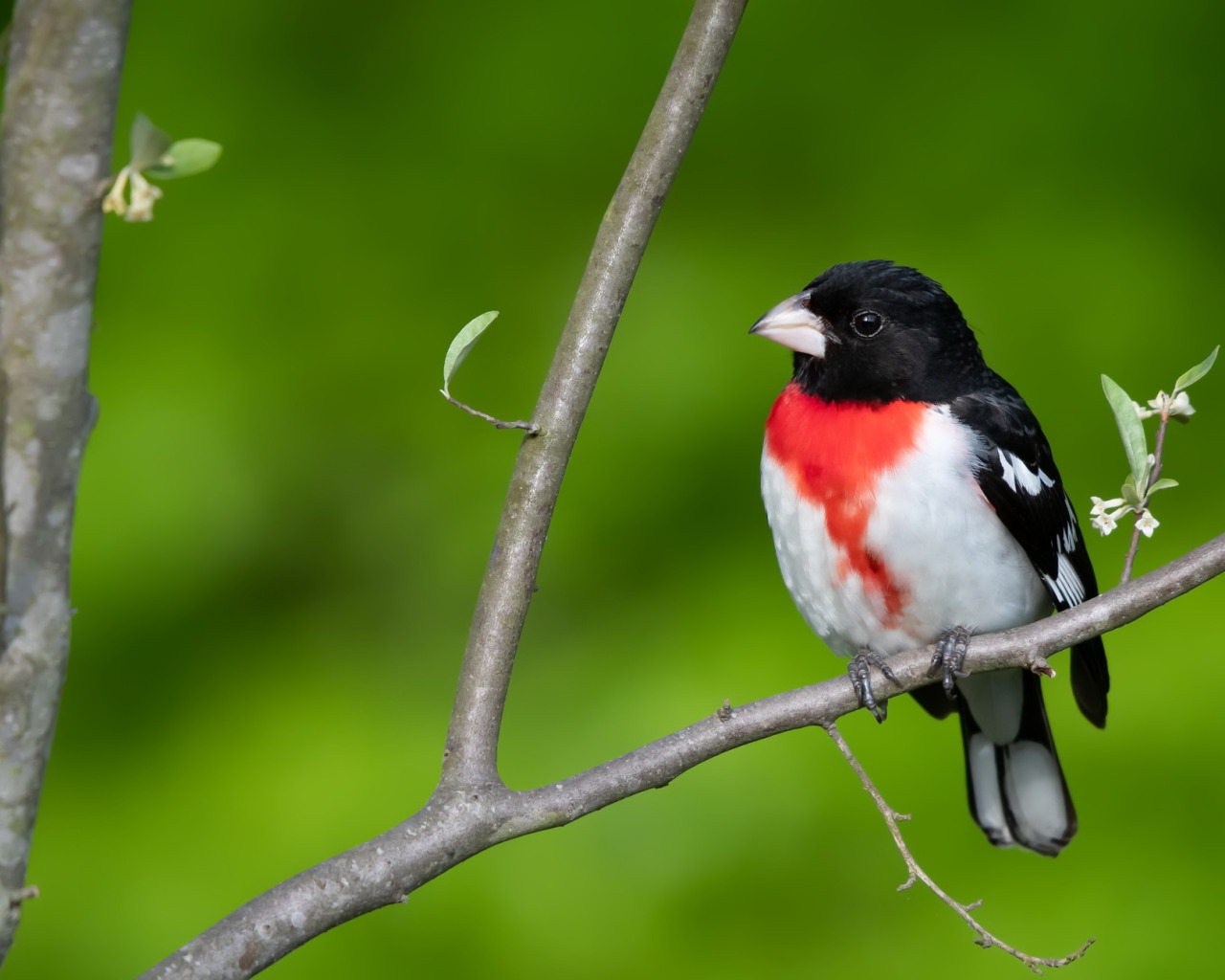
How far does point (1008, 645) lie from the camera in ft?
3.25

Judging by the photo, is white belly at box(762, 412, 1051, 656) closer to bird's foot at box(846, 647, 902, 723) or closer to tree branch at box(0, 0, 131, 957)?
bird's foot at box(846, 647, 902, 723)

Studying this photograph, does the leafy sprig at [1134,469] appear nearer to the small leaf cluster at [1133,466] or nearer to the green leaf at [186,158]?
the small leaf cluster at [1133,466]

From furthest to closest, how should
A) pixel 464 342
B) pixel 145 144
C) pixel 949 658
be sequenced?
1. pixel 949 658
2. pixel 464 342
3. pixel 145 144

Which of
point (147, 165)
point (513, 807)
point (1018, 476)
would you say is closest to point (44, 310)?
point (147, 165)

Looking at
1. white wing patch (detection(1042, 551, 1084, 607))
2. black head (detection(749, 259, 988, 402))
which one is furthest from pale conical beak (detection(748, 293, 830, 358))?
white wing patch (detection(1042, 551, 1084, 607))

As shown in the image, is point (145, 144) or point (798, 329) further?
point (798, 329)

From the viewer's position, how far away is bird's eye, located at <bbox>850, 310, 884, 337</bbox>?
4.39 ft

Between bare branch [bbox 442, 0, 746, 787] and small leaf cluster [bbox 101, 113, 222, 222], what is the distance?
1.17ft

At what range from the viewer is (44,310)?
1.92 ft

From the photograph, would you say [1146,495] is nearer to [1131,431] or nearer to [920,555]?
[1131,431]

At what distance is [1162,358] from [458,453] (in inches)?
A: 43.7

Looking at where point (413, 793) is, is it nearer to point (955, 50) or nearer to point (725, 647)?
point (725, 647)

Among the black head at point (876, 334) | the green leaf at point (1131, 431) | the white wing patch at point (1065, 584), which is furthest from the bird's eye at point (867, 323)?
the green leaf at point (1131, 431)

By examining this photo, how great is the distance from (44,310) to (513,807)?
0.45m
